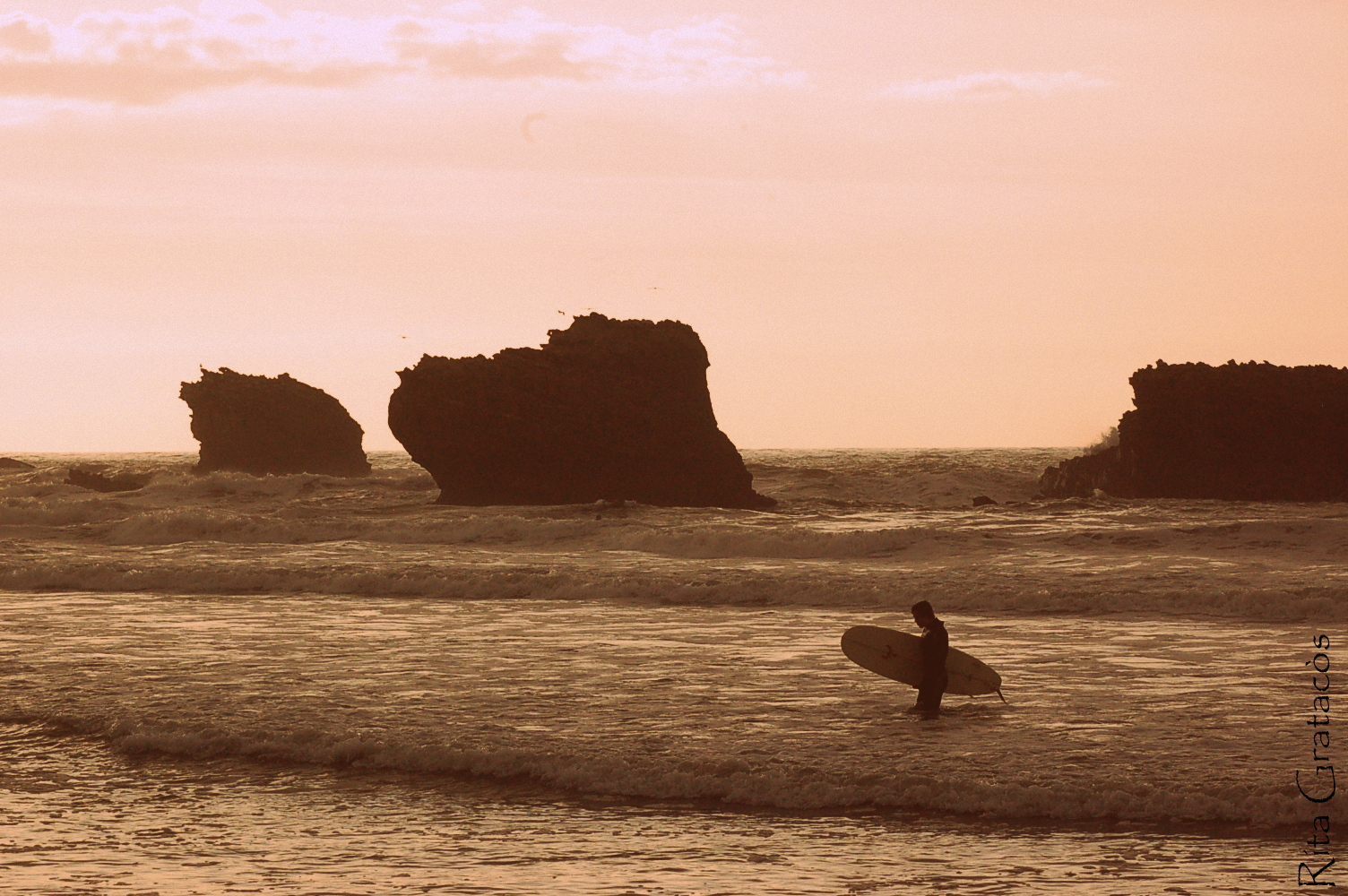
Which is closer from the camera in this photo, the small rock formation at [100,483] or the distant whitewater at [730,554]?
the distant whitewater at [730,554]

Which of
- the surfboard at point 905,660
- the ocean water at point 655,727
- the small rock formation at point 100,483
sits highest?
the small rock formation at point 100,483

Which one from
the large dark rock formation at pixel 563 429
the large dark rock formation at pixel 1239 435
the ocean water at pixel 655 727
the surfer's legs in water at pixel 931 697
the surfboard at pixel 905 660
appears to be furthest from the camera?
the large dark rock formation at pixel 563 429

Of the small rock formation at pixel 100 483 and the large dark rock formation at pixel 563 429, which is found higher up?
the large dark rock formation at pixel 563 429

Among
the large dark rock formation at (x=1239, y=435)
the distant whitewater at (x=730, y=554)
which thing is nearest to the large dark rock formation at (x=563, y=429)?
the distant whitewater at (x=730, y=554)

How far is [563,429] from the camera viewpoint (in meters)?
44.8

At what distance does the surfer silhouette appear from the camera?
1316 centimetres

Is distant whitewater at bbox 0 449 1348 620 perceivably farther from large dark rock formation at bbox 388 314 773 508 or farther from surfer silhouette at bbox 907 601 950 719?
surfer silhouette at bbox 907 601 950 719

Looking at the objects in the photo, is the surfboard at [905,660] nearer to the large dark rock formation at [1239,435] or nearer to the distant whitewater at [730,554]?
the distant whitewater at [730,554]

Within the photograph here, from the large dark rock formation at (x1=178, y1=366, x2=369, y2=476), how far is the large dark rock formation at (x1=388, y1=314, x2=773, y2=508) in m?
34.3

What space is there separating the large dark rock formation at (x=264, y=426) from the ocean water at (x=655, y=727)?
49211mm

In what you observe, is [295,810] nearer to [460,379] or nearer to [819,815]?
[819,815]

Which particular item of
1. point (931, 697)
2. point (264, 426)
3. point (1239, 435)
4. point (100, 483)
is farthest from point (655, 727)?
point (264, 426)

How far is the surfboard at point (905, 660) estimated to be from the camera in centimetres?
1382

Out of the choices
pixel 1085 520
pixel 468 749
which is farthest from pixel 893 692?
pixel 1085 520
